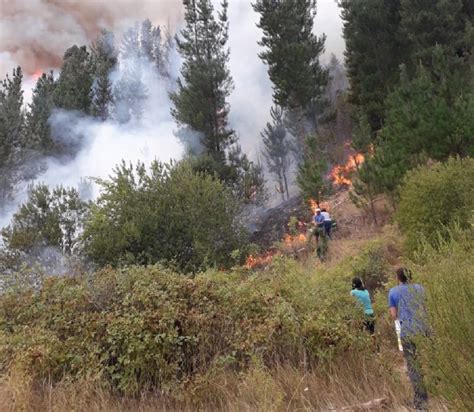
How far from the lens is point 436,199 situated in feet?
43.2

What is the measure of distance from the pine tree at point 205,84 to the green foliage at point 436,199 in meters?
19.4

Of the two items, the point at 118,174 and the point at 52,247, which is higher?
the point at 118,174

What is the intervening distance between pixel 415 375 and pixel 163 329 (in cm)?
289

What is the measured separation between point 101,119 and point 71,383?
137 feet

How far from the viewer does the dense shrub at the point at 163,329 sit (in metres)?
5.80

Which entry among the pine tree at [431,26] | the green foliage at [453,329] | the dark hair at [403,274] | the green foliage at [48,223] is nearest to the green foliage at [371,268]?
the dark hair at [403,274]

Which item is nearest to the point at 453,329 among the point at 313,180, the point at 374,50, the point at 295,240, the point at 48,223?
the point at 313,180

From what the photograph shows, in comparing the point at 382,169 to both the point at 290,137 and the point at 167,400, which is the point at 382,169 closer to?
the point at 167,400

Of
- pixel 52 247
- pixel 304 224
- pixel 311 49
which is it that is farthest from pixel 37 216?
pixel 311 49

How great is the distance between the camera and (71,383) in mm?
5559

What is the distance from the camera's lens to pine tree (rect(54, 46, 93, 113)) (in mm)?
41228

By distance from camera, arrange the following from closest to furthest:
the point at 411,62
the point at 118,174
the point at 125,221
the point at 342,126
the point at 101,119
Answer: the point at 125,221 < the point at 118,174 < the point at 411,62 < the point at 342,126 < the point at 101,119

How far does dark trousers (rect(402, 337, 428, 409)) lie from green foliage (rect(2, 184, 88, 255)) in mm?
20433

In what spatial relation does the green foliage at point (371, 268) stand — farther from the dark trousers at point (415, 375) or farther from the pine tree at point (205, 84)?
the pine tree at point (205, 84)
